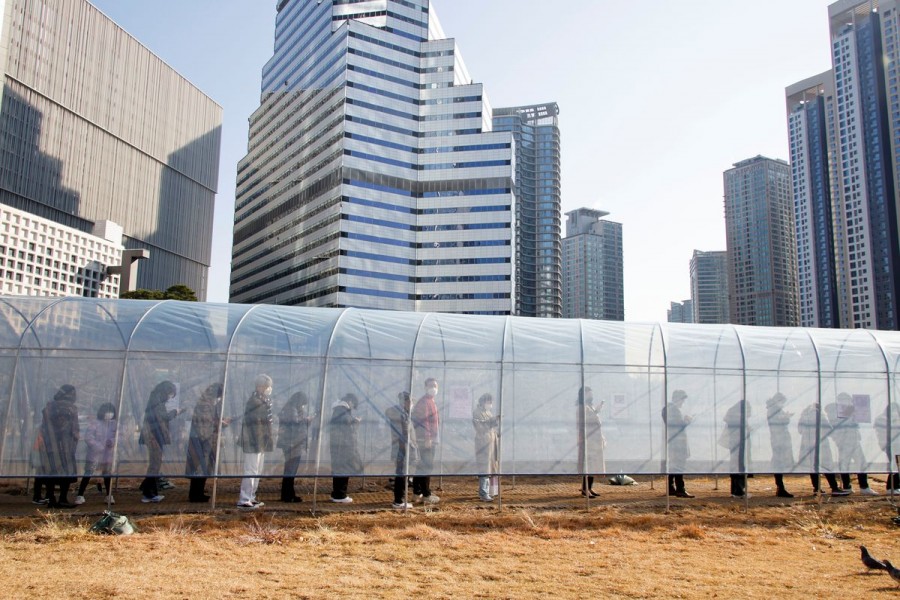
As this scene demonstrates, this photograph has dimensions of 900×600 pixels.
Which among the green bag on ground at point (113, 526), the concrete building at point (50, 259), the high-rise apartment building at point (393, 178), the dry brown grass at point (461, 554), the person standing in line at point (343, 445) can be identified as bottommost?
the dry brown grass at point (461, 554)

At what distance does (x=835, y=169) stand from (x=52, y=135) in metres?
133

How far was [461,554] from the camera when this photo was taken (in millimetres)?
8039

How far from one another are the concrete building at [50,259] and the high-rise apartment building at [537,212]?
283 feet

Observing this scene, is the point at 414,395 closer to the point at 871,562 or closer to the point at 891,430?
the point at 871,562

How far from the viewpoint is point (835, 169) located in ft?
420

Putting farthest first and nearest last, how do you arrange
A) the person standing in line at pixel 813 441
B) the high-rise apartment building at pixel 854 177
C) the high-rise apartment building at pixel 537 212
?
the high-rise apartment building at pixel 537 212
the high-rise apartment building at pixel 854 177
the person standing in line at pixel 813 441

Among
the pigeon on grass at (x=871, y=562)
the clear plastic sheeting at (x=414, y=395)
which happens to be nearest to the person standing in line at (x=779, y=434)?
the clear plastic sheeting at (x=414, y=395)

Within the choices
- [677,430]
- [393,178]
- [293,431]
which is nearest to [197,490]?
[293,431]

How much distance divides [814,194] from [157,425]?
149m

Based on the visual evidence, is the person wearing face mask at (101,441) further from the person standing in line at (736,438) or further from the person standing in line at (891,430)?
the person standing in line at (891,430)

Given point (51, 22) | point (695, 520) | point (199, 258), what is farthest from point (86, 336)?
point (199, 258)

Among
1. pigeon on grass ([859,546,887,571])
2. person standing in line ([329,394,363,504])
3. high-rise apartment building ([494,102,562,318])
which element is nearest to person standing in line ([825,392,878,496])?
pigeon on grass ([859,546,887,571])

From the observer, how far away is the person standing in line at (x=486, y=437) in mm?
11461

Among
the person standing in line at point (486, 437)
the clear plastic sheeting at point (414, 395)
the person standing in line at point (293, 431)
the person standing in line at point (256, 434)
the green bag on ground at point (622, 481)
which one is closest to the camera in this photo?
the person standing in line at point (256, 434)
